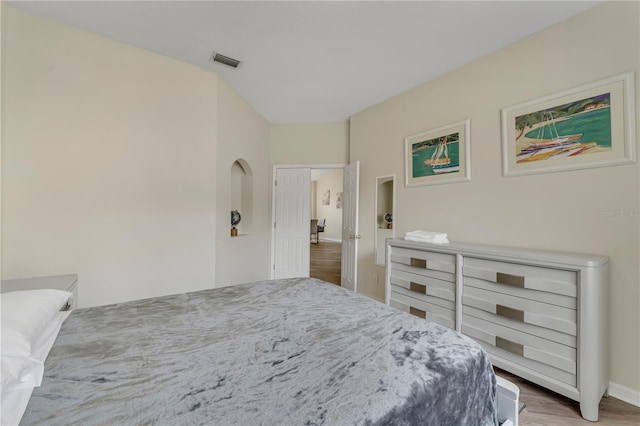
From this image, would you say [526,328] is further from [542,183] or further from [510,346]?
[542,183]

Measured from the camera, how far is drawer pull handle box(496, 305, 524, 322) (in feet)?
5.96

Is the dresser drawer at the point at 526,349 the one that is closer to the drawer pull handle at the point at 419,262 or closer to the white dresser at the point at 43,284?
the drawer pull handle at the point at 419,262

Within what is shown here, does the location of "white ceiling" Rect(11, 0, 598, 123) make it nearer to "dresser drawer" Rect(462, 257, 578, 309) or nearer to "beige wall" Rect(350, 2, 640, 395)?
"beige wall" Rect(350, 2, 640, 395)

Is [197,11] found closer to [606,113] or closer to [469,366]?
[469,366]

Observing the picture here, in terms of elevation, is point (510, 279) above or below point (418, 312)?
above

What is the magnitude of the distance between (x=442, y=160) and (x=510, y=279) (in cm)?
141

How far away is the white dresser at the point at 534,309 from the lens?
1.57 metres

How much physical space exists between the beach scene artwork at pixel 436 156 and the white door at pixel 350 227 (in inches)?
33.7

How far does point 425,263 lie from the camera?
245 centimetres

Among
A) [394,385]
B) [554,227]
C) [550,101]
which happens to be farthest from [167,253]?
[550,101]

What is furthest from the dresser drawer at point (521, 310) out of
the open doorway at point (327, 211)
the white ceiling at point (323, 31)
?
the open doorway at point (327, 211)

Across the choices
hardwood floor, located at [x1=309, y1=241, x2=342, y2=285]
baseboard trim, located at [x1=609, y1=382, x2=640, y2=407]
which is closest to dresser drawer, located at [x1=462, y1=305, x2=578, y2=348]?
baseboard trim, located at [x1=609, y1=382, x2=640, y2=407]

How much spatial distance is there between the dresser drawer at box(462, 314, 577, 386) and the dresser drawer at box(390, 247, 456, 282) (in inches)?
14.7

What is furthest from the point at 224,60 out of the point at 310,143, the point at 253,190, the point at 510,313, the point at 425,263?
the point at 510,313
